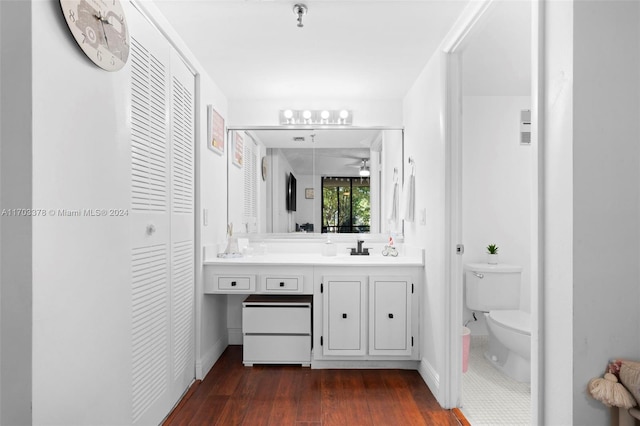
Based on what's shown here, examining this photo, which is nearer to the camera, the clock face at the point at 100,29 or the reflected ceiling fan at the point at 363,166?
the clock face at the point at 100,29

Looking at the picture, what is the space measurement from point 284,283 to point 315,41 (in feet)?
5.44

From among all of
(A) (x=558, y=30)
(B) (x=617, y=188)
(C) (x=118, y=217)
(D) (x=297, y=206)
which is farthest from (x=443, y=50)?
(C) (x=118, y=217)

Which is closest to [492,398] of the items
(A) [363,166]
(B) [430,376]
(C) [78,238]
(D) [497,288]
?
(B) [430,376]

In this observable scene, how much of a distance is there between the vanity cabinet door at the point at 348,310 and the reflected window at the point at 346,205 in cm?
76

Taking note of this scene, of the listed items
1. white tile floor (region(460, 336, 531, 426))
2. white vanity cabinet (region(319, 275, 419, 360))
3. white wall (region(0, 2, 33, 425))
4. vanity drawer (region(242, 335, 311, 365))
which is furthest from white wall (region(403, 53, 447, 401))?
white wall (region(0, 2, 33, 425))

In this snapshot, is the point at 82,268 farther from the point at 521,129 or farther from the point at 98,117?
the point at 521,129

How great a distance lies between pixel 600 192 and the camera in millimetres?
1172

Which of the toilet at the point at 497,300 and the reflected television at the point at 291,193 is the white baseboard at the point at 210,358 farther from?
the toilet at the point at 497,300

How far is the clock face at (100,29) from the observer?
50.3 inches

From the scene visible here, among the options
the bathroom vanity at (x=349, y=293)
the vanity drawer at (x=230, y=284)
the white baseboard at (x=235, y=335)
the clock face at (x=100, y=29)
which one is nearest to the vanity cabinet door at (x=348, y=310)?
the bathroom vanity at (x=349, y=293)

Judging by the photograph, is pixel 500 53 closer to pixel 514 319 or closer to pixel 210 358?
pixel 514 319

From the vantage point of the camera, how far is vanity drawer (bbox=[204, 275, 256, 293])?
9.18ft

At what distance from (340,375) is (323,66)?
2217 millimetres

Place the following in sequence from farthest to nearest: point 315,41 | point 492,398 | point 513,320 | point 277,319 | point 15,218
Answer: point 277,319 < point 513,320 < point 492,398 < point 315,41 < point 15,218
